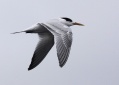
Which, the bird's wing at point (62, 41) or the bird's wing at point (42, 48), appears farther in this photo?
the bird's wing at point (42, 48)

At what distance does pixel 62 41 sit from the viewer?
40.1 feet

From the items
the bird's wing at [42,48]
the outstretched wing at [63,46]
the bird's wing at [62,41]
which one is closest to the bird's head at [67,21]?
the bird's wing at [42,48]

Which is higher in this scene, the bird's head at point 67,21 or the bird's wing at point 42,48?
the bird's head at point 67,21

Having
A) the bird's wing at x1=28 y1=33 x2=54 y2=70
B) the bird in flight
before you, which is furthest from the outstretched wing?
the bird's wing at x1=28 y1=33 x2=54 y2=70

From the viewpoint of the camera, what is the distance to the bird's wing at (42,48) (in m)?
14.0

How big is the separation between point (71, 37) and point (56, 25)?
0.88 m

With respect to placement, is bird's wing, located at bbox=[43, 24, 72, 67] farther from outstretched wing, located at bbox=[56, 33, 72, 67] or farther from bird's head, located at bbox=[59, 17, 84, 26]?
bird's head, located at bbox=[59, 17, 84, 26]

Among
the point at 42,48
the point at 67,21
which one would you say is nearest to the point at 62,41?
the point at 42,48

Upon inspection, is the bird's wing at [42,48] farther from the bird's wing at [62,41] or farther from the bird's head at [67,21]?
the bird's wing at [62,41]

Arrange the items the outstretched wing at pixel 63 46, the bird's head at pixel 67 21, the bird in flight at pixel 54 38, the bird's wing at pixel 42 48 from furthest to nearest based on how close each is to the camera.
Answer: the bird's head at pixel 67 21 → the bird's wing at pixel 42 48 → the bird in flight at pixel 54 38 → the outstretched wing at pixel 63 46

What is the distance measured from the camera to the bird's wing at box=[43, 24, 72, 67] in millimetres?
11414

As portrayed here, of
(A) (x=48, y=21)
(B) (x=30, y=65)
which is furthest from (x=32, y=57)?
(A) (x=48, y=21)

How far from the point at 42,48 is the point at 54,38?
5.97 feet

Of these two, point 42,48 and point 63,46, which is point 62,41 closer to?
point 63,46
